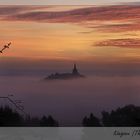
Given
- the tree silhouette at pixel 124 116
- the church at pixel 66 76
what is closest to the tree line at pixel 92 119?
the tree silhouette at pixel 124 116

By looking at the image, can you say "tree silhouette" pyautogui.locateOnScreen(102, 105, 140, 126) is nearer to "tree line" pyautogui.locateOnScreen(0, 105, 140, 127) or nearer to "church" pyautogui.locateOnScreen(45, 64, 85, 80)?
"tree line" pyautogui.locateOnScreen(0, 105, 140, 127)

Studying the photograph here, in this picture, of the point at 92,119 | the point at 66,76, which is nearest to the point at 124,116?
the point at 92,119

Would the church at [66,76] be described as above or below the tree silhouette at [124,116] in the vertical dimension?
above

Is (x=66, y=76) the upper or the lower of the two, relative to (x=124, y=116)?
upper

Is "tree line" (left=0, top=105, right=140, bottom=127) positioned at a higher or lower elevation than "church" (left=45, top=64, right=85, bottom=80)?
lower

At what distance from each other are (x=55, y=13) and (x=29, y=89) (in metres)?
0.55

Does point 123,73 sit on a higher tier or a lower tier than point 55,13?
lower

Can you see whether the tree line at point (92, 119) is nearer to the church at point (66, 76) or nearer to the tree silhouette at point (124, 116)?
the tree silhouette at point (124, 116)

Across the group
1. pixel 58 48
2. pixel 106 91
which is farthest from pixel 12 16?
pixel 106 91

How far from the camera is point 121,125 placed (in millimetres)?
1577

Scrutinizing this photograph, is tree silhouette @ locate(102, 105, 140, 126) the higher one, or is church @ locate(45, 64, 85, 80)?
church @ locate(45, 64, 85, 80)

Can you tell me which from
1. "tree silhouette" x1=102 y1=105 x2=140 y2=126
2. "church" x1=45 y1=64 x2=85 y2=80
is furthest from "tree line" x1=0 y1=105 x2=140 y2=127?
"church" x1=45 y1=64 x2=85 y2=80

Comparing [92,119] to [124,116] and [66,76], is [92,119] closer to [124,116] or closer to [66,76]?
[124,116]

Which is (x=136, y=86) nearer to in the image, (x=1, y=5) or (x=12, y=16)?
(x=12, y=16)
